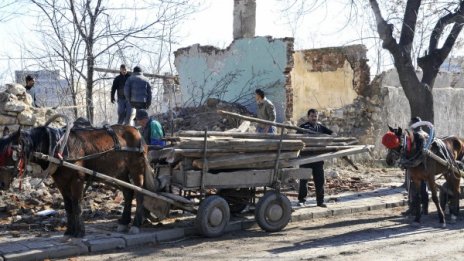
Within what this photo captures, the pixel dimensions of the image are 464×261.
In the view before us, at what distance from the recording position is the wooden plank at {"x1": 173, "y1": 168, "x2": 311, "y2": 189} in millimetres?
8891

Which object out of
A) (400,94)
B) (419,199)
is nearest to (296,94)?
(400,94)

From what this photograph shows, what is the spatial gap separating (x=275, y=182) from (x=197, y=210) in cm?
140

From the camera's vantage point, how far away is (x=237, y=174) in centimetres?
928

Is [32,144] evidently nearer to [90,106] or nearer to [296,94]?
[90,106]

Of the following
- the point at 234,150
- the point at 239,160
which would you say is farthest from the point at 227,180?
the point at 234,150

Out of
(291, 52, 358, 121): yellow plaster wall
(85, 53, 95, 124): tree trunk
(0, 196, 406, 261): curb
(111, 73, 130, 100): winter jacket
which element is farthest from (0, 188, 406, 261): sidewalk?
(291, 52, 358, 121): yellow plaster wall

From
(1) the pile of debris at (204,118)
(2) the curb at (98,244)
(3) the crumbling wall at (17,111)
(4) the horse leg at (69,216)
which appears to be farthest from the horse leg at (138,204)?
(1) the pile of debris at (204,118)

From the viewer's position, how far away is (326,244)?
8664 millimetres

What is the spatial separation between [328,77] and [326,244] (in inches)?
609

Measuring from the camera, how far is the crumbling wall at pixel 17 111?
1143 centimetres

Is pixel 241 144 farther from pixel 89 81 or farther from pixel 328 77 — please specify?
pixel 328 77

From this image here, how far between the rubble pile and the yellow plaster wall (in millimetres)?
12348

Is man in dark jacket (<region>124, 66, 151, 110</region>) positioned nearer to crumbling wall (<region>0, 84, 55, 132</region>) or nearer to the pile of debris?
crumbling wall (<region>0, 84, 55, 132</region>)

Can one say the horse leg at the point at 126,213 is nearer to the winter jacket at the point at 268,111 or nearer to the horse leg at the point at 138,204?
the horse leg at the point at 138,204
